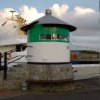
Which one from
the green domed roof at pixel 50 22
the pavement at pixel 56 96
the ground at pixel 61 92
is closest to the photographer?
the pavement at pixel 56 96

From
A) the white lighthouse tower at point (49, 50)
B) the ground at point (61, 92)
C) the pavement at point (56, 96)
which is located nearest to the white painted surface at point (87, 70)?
the ground at point (61, 92)

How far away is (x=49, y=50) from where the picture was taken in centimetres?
1819

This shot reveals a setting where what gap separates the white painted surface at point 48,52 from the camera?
18.2 m

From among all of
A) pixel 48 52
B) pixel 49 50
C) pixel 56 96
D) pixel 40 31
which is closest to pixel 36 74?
pixel 48 52

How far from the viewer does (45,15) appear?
765 inches

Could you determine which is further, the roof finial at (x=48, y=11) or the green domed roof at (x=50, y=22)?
the roof finial at (x=48, y=11)

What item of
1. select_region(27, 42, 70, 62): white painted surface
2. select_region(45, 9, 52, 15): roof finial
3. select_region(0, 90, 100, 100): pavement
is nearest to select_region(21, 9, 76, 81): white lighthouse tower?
select_region(27, 42, 70, 62): white painted surface

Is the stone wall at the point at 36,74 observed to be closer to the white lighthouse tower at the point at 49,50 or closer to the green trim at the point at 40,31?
the white lighthouse tower at the point at 49,50

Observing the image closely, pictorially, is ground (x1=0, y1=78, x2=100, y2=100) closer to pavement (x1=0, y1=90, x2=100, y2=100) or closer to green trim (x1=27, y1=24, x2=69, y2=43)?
pavement (x1=0, y1=90, x2=100, y2=100)

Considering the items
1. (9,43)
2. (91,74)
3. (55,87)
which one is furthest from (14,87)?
(91,74)

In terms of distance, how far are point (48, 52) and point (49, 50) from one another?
0.12 meters

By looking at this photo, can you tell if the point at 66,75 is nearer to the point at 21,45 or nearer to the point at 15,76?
the point at 15,76

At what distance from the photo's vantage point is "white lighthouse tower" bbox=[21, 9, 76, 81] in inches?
712

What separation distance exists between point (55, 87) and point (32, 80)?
125cm
